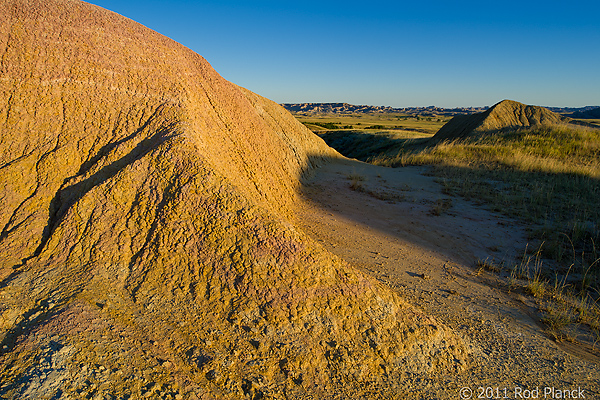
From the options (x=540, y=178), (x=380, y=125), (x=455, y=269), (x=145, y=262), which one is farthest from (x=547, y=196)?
(x=380, y=125)

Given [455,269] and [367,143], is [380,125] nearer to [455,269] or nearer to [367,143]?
[367,143]

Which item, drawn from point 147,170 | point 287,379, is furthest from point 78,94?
point 287,379

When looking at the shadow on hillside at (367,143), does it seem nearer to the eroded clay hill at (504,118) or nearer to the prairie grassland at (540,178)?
the eroded clay hill at (504,118)

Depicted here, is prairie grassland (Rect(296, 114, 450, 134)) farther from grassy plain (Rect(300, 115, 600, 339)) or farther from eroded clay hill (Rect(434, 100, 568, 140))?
grassy plain (Rect(300, 115, 600, 339))

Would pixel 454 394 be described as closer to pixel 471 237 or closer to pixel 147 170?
pixel 147 170

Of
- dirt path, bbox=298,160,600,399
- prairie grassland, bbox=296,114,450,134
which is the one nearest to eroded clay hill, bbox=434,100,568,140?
prairie grassland, bbox=296,114,450,134
